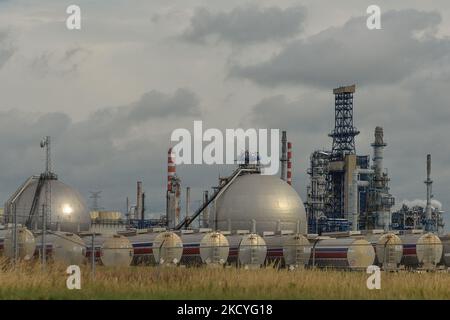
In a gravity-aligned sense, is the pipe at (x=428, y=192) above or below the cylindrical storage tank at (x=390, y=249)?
above

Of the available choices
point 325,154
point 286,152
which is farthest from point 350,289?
point 325,154

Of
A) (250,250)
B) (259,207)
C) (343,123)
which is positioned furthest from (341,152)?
(250,250)

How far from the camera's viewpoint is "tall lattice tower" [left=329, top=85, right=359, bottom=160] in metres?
109

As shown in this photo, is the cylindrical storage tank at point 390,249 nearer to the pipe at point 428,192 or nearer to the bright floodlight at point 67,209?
the bright floodlight at point 67,209

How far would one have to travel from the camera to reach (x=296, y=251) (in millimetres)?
59219

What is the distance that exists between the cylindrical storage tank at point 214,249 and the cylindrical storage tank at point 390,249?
1003cm

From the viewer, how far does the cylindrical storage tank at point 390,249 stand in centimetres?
5772

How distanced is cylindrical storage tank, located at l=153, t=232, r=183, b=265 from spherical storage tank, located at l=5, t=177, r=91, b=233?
53.0 ft

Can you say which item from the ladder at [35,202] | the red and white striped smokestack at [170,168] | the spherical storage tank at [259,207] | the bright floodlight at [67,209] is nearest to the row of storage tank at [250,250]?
the spherical storage tank at [259,207]

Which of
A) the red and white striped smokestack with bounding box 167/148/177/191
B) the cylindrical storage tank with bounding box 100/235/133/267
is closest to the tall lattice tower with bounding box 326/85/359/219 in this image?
the red and white striped smokestack with bounding box 167/148/177/191

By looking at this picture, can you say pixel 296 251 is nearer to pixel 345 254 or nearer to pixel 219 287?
pixel 345 254

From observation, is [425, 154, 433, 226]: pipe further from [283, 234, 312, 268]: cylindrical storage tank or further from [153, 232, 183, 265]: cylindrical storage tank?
[153, 232, 183, 265]: cylindrical storage tank
